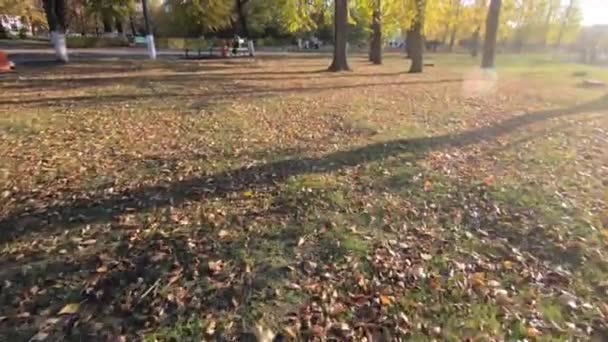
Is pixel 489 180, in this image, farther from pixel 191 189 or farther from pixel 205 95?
pixel 205 95

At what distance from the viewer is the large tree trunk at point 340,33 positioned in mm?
17517

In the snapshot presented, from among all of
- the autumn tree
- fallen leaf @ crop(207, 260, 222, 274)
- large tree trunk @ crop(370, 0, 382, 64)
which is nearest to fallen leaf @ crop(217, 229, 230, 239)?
fallen leaf @ crop(207, 260, 222, 274)

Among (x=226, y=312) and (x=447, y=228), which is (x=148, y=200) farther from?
(x=447, y=228)

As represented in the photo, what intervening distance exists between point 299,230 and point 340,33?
51.4 ft

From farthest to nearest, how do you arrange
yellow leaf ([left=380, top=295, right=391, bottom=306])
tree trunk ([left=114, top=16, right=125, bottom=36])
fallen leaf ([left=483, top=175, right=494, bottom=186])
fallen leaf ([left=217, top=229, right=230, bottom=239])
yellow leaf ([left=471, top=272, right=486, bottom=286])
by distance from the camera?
1. tree trunk ([left=114, top=16, right=125, bottom=36])
2. fallen leaf ([left=483, top=175, right=494, bottom=186])
3. fallen leaf ([left=217, top=229, right=230, bottom=239])
4. yellow leaf ([left=471, top=272, right=486, bottom=286])
5. yellow leaf ([left=380, top=295, right=391, bottom=306])

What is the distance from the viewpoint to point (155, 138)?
6430 mm

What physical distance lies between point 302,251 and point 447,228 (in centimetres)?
142

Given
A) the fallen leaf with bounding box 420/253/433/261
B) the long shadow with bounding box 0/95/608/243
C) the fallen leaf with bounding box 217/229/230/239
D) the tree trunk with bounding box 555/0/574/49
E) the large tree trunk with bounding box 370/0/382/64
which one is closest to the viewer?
the fallen leaf with bounding box 420/253/433/261

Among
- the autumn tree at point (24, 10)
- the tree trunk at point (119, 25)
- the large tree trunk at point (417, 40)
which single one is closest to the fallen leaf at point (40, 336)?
the large tree trunk at point (417, 40)

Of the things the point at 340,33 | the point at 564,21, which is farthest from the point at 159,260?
the point at 564,21

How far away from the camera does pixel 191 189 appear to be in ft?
14.6

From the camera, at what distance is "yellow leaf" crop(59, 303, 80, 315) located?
104 inches

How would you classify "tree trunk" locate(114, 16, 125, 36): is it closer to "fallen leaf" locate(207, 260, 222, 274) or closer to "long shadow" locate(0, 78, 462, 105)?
"long shadow" locate(0, 78, 462, 105)

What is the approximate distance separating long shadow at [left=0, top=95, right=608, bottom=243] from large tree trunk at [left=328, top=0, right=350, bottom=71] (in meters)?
12.4
